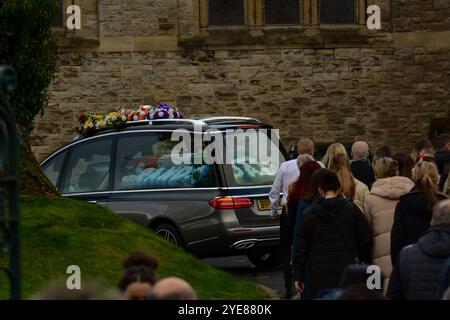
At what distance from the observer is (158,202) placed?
16.6 meters

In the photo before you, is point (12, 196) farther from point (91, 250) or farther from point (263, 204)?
point (263, 204)

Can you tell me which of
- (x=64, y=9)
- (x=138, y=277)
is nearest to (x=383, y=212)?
(x=138, y=277)

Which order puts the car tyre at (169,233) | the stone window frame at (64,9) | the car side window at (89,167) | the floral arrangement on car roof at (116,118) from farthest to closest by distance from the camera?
the stone window frame at (64,9) < the floral arrangement on car roof at (116,118) < the car side window at (89,167) < the car tyre at (169,233)

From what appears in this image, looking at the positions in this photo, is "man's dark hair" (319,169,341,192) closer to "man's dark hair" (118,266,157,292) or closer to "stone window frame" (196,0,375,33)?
"man's dark hair" (118,266,157,292)

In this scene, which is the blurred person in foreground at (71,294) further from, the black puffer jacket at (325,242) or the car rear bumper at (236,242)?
the car rear bumper at (236,242)

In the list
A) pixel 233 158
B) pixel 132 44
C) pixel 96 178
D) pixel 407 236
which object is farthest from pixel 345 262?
pixel 132 44

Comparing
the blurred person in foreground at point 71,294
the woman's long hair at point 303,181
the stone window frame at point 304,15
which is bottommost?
the woman's long hair at point 303,181

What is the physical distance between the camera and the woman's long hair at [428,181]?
425 inches

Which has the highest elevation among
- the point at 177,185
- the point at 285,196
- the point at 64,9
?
the point at 64,9

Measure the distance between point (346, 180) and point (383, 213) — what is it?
1.17 meters

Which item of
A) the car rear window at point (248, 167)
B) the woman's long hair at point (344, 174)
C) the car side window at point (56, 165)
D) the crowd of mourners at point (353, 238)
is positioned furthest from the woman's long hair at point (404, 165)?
the car side window at point (56, 165)

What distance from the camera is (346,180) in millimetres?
12453

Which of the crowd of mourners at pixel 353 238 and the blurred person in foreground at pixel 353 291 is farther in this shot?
the crowd of mourners at pixel 353 238

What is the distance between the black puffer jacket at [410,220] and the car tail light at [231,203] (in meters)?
5.48
